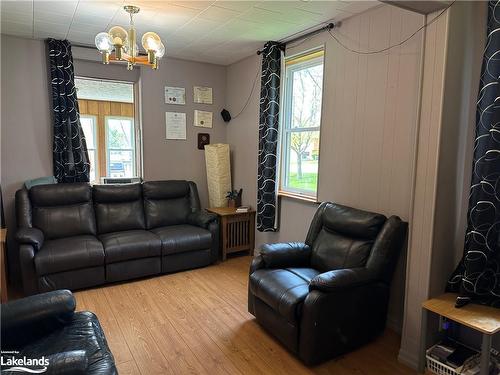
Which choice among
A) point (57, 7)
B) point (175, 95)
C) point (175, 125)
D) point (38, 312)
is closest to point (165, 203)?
point (175, 125)

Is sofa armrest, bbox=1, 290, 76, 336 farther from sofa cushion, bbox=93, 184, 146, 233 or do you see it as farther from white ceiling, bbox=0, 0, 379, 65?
white ceiling, bbox=0, 0, 379, 65

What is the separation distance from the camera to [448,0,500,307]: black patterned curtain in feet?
6.11

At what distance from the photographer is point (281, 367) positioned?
85.0 inches

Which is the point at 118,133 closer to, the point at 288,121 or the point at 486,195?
the point at 288,121

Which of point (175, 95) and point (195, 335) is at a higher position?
point (175, 95)

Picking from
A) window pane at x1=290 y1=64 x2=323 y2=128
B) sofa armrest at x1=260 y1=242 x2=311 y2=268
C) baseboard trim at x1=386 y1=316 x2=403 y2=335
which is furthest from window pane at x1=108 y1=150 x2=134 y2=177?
baseboard trim at x1=386 y1=316 x2=403 y2=335

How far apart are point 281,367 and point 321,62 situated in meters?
2.66

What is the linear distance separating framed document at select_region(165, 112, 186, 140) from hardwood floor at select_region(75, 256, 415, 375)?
6.27 feet

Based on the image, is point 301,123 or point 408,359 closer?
point 408,359

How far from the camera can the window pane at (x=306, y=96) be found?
3354mm

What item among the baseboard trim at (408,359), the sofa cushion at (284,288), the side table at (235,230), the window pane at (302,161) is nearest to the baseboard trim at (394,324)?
the baseboard trim at (408,359)

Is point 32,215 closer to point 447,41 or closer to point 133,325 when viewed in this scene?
point 133,325

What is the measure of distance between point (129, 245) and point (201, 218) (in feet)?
2.96

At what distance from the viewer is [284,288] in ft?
7.55
